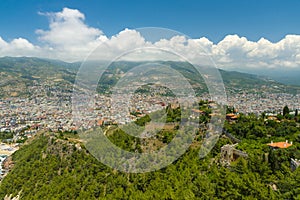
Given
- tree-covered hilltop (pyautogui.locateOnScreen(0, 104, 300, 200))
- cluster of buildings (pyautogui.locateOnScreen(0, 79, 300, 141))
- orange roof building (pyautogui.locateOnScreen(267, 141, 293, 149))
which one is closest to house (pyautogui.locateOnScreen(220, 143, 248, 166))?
tree-covered hilltop (pyautogui.locateOnScreen(0, 104, 300, 200))

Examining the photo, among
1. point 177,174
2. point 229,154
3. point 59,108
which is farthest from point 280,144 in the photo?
point 59,108

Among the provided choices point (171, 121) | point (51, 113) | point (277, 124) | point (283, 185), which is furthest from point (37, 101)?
point (283, 185)

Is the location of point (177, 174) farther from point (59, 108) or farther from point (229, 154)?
point (59, 108)

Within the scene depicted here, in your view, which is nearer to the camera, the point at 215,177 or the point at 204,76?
the point at 204,76

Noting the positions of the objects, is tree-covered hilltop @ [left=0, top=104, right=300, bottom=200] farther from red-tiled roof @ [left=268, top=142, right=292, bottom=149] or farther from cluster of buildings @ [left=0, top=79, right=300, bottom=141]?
cluster of buildings @ [left=0, top=79, right=300, bottom=141]

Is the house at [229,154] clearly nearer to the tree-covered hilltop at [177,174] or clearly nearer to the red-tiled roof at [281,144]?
the tree-covered hilltop at [177,174]

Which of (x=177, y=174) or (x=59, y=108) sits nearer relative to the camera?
(x=177, y=174)

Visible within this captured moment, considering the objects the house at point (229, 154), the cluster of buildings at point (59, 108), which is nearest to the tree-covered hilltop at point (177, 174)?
the house at point (229, 154)

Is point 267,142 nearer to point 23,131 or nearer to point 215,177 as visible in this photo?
point 215,177
